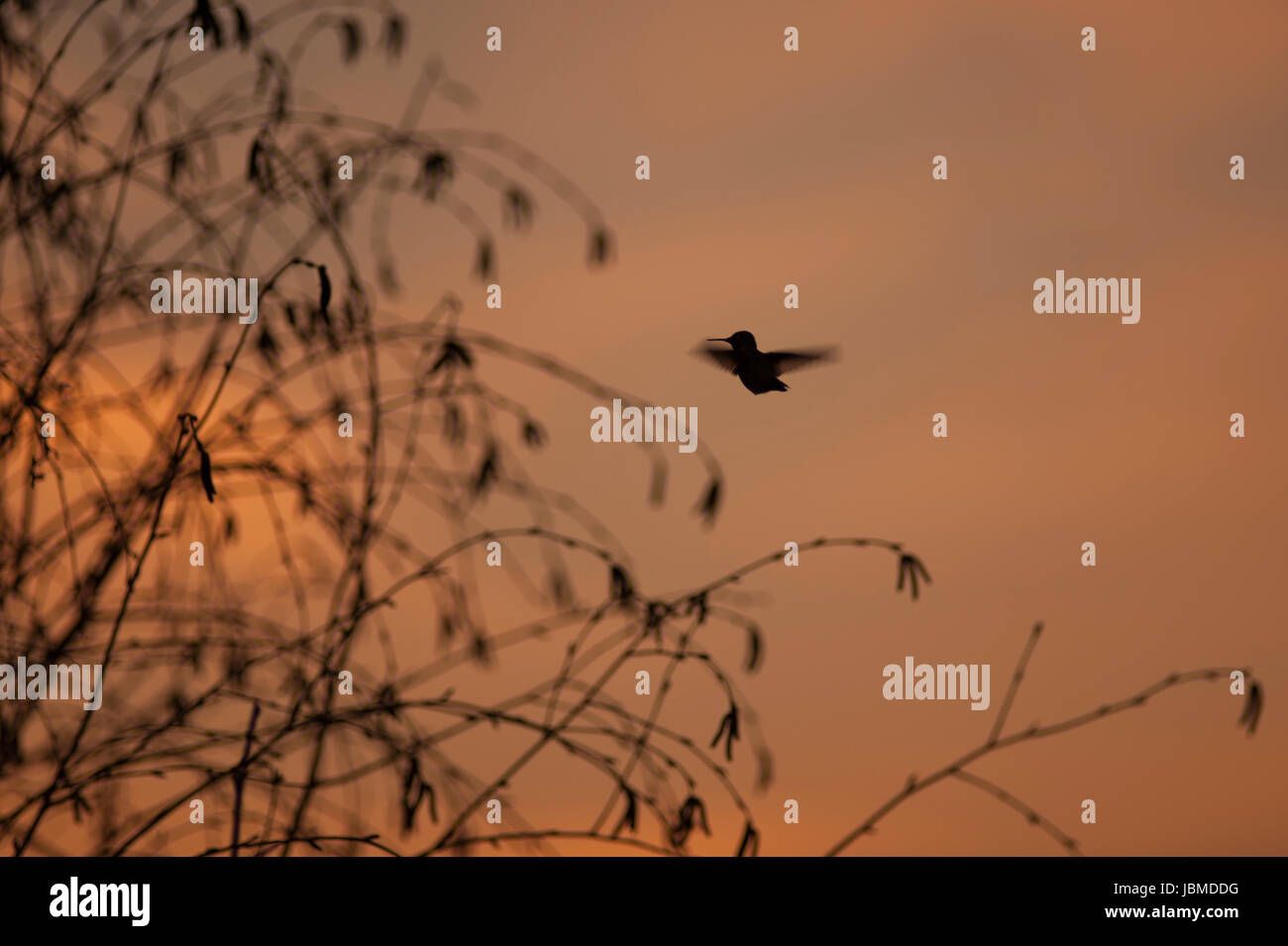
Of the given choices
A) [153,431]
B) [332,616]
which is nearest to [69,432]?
[153,431]

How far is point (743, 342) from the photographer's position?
156 inches

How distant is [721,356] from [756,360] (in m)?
0.21

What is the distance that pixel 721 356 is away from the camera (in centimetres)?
436

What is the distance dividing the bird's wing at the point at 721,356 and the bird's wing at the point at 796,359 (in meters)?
0.12

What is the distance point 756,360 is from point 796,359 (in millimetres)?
296

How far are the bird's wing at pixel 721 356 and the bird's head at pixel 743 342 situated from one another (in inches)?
9.7

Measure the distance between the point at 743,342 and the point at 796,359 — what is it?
0.50 meters

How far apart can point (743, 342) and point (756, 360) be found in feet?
0.71

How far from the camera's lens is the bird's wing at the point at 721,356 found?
4.30 metres

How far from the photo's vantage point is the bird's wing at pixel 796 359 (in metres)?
4.29

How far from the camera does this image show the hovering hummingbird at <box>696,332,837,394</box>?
13.2 ft

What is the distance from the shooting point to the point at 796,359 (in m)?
4.43

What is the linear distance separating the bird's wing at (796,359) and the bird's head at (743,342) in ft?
0.89
